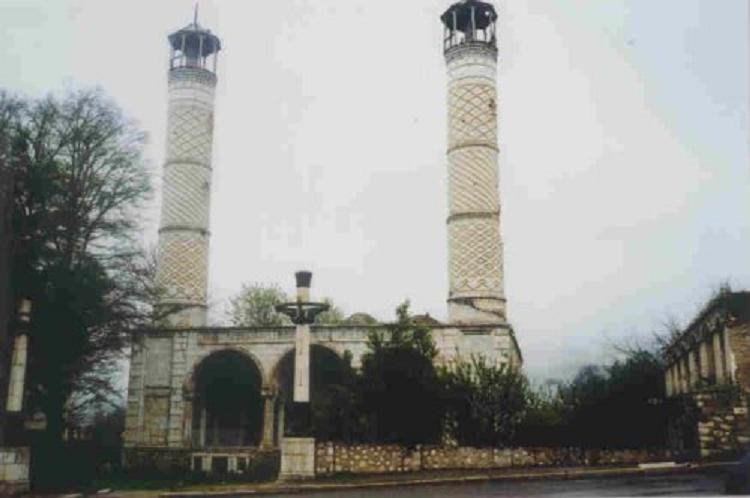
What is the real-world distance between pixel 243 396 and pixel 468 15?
14.9 metres

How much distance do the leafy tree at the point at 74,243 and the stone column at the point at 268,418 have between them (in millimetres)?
4753

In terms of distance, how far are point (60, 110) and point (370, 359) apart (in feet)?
31.3

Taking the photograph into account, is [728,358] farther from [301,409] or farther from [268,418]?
[268,418]

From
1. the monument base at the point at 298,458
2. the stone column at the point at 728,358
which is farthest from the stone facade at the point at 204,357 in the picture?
the monument base at the point at 298,458

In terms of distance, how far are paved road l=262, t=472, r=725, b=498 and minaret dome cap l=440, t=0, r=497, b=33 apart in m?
17.7

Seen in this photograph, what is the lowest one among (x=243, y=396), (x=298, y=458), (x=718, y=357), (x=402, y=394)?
(x=298, y=458)

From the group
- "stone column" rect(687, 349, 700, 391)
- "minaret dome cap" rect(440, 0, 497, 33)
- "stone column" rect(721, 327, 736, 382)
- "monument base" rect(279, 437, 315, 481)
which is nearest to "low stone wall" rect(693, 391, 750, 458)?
"stone column" rect(721, 327, 736, 382)

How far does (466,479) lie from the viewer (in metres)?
14.3

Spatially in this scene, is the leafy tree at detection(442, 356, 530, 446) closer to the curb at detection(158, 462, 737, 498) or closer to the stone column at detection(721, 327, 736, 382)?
the curb at detection(158, 462, 737, 498)

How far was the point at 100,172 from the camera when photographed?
20047 mm

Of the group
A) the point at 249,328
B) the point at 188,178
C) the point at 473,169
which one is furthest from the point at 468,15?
the point at 249,328

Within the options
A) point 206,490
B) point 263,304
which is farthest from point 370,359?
point 263,304

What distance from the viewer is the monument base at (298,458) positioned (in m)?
15.5

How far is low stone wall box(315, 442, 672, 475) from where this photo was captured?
1609 cm
